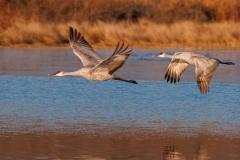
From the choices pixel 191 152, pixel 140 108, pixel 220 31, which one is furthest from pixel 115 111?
pixel 220 31

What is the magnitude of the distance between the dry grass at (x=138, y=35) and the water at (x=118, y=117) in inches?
256

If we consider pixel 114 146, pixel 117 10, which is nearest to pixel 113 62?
pixel 114 146

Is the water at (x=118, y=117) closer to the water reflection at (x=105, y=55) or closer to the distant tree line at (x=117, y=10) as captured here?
the water reflection at (x=105, y=55)

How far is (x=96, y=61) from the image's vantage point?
10523 millimetres

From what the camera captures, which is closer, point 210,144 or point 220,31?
point 210,144

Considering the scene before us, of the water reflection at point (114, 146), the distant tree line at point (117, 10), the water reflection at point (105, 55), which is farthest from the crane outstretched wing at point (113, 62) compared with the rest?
the distant tree line at point (117, 10)

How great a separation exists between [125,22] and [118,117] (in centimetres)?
1691

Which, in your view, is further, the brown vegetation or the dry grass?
the brown vegetation

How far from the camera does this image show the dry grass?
23.0m

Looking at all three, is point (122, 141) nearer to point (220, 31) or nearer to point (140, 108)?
point (140, 108)

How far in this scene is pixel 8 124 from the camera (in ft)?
31.1

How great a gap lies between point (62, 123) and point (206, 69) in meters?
2.28

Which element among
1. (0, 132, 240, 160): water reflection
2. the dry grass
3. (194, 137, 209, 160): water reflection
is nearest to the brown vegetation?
the dry grass

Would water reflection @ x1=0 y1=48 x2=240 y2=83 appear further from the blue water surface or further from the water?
the blue water surface
